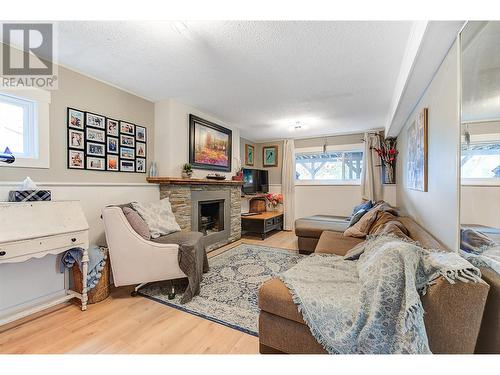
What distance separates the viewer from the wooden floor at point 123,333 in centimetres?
148

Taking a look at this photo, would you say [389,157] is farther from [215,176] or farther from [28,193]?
[28,193]

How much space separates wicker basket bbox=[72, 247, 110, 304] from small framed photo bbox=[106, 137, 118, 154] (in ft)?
4.18

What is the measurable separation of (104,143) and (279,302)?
2548 mm

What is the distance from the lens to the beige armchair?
212 cm

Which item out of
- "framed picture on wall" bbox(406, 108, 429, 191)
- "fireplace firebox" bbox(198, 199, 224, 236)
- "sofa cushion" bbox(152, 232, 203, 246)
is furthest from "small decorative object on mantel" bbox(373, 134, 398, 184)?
"sofa cushion" bbox(152, 232, 203, 246)

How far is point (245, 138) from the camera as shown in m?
5.53

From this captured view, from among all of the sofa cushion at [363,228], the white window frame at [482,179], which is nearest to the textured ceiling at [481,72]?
the white window frame at [482,179]

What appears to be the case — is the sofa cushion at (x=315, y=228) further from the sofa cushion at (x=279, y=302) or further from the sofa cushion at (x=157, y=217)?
the sofa cushion at (x=279, y=302)

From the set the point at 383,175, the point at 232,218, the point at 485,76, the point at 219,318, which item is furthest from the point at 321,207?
the point at 485,76
